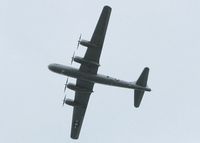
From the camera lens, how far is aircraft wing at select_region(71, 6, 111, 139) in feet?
312

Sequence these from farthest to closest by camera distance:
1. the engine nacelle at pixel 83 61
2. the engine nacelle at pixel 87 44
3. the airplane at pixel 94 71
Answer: the engine nacelle at pixel 83 61 → the engine nacelle at pixel 87 44 → the airplane at pixel 94 71

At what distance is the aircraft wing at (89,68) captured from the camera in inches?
3740

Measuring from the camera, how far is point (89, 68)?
3898 inches

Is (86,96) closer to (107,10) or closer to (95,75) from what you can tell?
(95,75)

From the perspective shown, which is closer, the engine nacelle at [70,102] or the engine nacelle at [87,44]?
the engine nacelle at [87,44]

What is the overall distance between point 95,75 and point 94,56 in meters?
3.11

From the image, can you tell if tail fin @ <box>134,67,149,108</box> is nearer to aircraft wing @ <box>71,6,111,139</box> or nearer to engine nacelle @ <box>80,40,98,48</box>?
aircraft wing @ <box>71,6,111,139</box>

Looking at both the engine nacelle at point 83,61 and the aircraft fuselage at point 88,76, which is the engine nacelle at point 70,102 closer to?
the aircraft fuselage at point 88,76

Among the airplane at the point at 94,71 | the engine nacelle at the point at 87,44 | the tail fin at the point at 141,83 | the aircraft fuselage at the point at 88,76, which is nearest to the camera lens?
the airplane at the point at 94,71

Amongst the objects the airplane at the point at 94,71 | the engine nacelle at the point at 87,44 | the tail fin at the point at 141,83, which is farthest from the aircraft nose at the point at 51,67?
the tail fin at the point at 141,83

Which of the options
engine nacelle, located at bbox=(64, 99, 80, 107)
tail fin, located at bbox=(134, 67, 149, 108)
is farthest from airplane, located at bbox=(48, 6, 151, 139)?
engine nacelle, located at bbox=(64, 99, 80, 107)

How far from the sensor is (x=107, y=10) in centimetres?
9406

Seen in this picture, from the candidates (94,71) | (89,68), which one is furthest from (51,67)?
(94,71)

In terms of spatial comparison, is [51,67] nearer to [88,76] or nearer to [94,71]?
[88,76]
